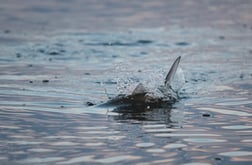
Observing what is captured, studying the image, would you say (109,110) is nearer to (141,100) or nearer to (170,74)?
(141,100)

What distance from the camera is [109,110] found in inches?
356

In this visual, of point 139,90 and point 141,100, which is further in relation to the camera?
point 139,90

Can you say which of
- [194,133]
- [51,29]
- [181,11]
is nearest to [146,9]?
[181,11]

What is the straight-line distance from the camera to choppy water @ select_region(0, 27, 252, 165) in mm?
6793

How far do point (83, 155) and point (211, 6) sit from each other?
21.8 metres

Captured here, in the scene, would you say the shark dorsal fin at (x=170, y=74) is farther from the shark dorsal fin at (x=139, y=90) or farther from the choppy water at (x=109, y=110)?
the shark dorsal fin at (x=139, y=90)

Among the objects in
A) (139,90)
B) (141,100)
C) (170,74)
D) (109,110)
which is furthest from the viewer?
(170,74)

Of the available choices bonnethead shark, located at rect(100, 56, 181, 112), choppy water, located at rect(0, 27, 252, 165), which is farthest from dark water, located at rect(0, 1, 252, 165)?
bonnethead shark, located at rect(100, 56, 181, 112)

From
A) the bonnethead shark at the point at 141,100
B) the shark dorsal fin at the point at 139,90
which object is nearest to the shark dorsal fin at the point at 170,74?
the bonnethead shark at the point at 141,100

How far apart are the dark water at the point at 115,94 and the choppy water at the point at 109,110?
0.01 meters

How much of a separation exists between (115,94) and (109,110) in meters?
1.12

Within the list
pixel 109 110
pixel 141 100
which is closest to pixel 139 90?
pixel 141 100

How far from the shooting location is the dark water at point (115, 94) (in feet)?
22.3

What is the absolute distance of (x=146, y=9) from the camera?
85.3ft
